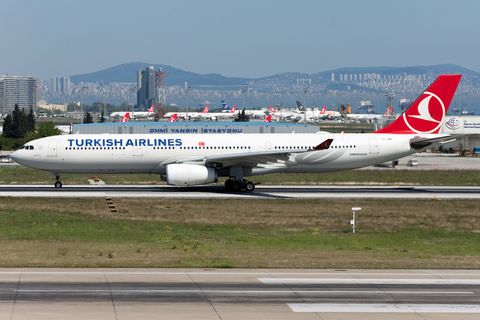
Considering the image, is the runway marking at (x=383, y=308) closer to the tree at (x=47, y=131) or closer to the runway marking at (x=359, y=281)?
the runway marking at (x=359, y=281)

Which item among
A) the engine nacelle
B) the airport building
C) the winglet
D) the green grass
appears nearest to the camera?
the green grass

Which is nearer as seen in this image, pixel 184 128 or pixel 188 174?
pixel 188 174

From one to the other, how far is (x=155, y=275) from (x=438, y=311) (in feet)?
27.7

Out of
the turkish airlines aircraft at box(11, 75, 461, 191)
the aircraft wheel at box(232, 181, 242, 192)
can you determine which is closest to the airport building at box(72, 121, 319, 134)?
the turkish airlines aircraft at box(11, 75, 461, 191)

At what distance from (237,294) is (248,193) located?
2770cm

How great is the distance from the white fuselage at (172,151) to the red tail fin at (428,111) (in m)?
2.27

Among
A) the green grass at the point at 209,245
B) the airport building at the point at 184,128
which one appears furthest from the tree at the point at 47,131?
the green grass at the point at 209,245

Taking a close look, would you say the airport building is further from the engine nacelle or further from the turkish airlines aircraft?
the engine nacelle

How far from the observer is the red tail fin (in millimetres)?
47344

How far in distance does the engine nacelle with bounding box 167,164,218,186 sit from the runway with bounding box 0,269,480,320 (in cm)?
2270

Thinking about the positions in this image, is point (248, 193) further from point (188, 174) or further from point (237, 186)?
point (188, 174)

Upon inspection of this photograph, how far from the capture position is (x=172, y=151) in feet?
144

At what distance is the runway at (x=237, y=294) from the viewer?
14.0 m

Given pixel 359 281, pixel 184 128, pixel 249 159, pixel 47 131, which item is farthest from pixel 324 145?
pixel 47 131
